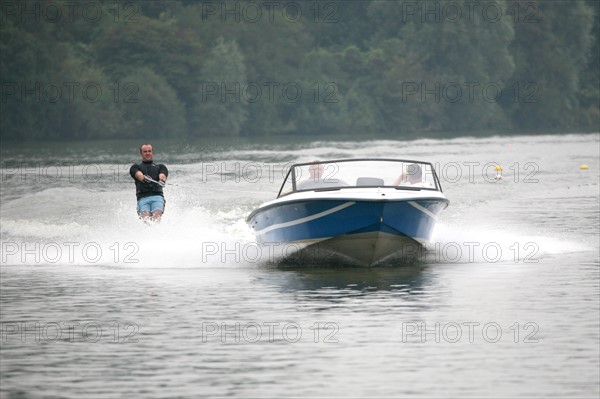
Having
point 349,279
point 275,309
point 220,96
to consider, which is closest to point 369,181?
point 349,279

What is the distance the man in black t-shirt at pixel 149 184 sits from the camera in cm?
2286

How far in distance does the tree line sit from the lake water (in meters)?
53.9

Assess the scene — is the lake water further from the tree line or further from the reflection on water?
the tree line

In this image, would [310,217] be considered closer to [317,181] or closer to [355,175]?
[317,181]

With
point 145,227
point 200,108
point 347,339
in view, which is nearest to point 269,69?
point 200,108

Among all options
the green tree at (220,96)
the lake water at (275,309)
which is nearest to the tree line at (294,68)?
the green tree at (220,96)

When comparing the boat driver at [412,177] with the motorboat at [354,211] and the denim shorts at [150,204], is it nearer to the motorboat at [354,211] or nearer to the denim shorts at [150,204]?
the motorboat at [354,211]

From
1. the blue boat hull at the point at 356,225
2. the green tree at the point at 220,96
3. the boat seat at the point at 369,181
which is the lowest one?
the blue boat hull at the point at 356,225

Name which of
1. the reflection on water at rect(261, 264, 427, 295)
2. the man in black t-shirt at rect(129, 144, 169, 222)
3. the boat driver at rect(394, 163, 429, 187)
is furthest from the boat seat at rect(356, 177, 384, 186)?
the man in black t-shirt at rect(129, 144, 169, 222)

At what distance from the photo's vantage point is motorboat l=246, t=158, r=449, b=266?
811 inches

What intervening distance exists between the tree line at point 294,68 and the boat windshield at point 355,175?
61.8 m

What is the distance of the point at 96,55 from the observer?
3755 inches

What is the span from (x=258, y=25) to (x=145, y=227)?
279 ft

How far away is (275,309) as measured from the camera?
1705 centimetres
